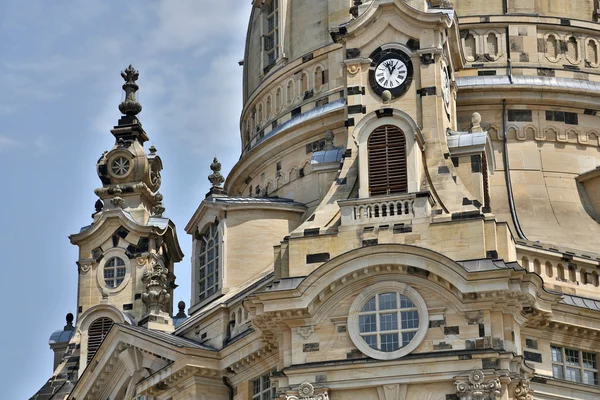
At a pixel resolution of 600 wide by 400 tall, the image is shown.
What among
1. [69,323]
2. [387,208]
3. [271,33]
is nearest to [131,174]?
[69,323]

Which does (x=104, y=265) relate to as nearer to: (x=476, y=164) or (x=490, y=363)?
(x=476, y=164)

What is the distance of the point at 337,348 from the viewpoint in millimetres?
51438

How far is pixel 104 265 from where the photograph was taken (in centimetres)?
A: 6881

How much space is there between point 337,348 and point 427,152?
7197mm

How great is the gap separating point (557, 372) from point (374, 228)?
270 inches

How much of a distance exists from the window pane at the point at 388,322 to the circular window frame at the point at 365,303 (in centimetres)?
65

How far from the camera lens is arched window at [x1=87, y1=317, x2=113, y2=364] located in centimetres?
6719

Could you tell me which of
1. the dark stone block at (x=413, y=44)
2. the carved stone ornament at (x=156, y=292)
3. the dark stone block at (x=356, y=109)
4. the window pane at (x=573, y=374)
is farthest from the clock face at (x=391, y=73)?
the carved stone ornament at (x=156, y=292)

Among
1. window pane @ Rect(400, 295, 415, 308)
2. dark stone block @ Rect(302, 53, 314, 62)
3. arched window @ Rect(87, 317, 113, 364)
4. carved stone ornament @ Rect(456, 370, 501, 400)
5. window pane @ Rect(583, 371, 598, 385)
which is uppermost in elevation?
dark stone block @ Rect(302, 53, 314, 62)

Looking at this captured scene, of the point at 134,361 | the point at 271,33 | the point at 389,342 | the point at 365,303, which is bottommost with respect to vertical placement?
the point at 389,342

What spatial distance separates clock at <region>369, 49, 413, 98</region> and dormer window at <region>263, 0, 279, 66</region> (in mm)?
12972

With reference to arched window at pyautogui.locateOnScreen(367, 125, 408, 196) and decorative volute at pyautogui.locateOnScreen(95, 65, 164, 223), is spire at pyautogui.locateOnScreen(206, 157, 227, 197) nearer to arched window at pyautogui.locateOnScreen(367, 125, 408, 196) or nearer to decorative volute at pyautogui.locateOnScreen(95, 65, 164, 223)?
decorative volute at pyautogui.locateOnScreen(95, 65, 164, 223)

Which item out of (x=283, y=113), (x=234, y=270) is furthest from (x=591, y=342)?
(x=283, y=113)

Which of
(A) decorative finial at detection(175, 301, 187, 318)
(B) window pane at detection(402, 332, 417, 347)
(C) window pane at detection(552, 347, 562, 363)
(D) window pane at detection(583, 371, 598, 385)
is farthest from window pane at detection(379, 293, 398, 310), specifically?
(A) decorative finial at detection(175, 301, 187, 318)
